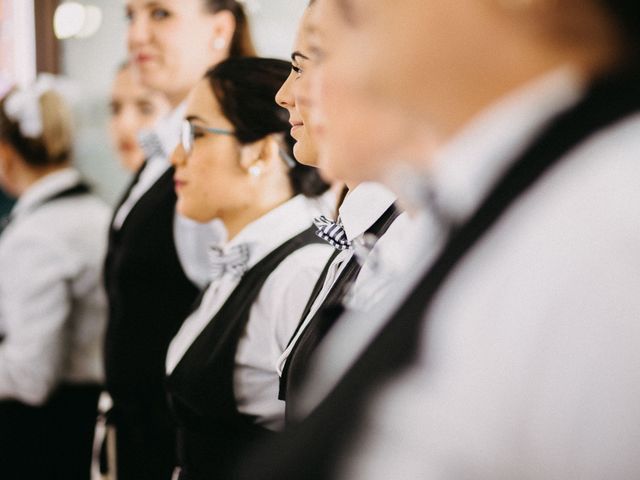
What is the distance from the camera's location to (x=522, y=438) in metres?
0.36

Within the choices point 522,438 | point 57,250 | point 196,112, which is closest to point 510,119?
point 522,438

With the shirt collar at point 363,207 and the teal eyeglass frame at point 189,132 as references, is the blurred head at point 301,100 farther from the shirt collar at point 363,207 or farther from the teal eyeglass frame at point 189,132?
the teal eyeglass frame at point 189,132

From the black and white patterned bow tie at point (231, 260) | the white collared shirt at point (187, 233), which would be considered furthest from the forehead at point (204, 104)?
the black and white patterned bow tie at point (231, 260)

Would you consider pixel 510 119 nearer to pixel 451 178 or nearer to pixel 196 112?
pixel 451 178

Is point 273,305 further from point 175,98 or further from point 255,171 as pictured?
point 175,98

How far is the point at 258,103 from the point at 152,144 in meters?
0.61

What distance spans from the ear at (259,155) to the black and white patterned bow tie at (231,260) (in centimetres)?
12

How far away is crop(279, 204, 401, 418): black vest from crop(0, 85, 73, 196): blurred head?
5.44 feet

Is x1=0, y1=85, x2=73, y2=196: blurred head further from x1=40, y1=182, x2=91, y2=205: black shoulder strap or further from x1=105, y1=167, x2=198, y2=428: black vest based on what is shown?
x1=105, y1=167, x2=198, y2=428: black vest

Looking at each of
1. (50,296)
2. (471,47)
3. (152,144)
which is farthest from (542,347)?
(50,296)

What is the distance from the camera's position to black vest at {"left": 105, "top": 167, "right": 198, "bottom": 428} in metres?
1.44

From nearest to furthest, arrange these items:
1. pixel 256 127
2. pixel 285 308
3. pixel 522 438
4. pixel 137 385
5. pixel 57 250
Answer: pixel 522 438 < pixel 285 308 < pixel 256 127 < pixel 137 385 < pixel 57 250

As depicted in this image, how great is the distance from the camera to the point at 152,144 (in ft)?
5.55

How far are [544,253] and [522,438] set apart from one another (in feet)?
0.30
